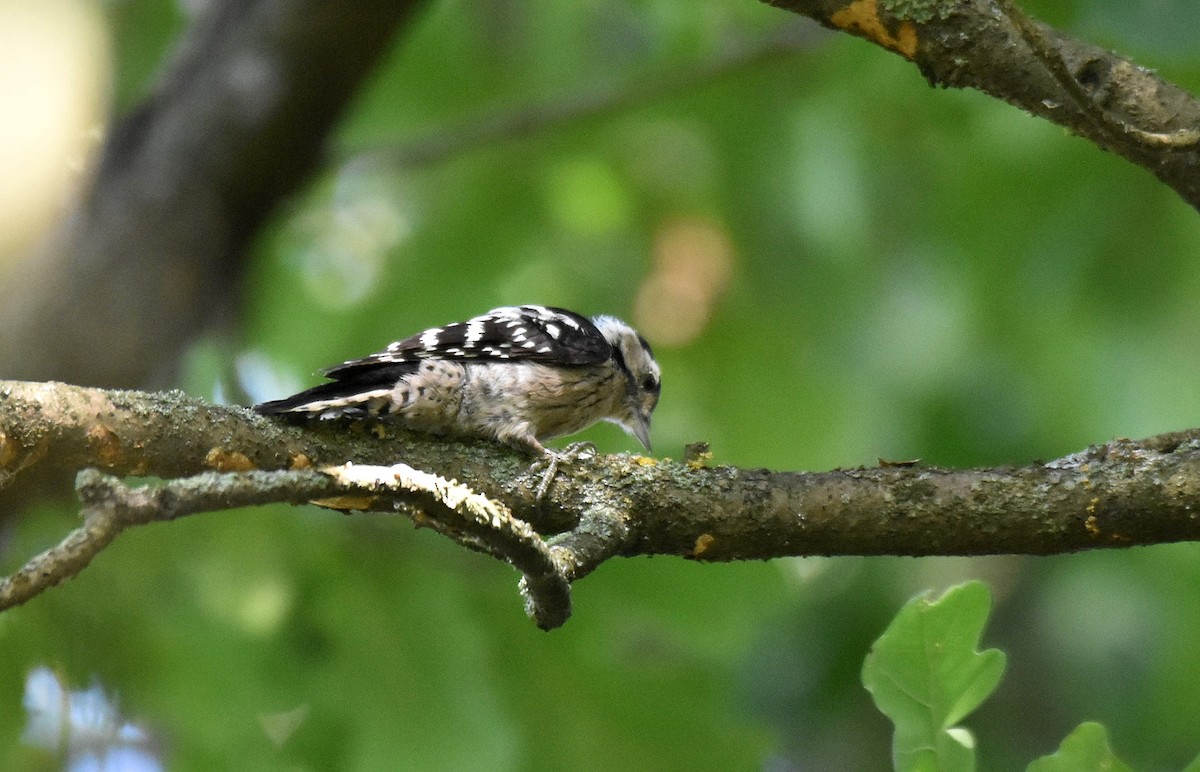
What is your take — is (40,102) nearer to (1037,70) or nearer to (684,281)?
(684,281)

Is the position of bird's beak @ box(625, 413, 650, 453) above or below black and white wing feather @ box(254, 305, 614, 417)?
below

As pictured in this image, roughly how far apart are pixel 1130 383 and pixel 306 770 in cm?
353

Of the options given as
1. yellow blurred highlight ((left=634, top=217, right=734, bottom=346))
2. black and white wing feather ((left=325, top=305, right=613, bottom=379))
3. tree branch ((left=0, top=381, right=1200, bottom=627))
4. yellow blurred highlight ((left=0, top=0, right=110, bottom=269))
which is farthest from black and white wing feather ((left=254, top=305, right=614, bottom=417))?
yellow blurred highlight ((left=0, top=0, right=110, bottom=269))

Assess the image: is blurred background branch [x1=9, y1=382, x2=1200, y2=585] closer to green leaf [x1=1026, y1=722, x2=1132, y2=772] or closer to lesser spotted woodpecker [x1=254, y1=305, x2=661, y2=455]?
lesser spotted woodpecker [x1=254, y1=305, x2=661, y2=455]

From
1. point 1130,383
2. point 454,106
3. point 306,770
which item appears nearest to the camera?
point 306,770

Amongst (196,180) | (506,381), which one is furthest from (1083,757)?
(196,180)

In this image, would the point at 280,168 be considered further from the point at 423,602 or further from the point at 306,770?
the point at 306,770

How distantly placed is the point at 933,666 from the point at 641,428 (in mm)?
4030

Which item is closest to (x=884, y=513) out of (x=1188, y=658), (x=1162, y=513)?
(x=1162, y=513)

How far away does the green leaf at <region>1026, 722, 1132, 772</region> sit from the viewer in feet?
7.29

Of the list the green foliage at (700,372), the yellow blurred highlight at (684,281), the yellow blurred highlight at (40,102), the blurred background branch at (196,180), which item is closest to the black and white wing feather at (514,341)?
the green foliage at (700,372)

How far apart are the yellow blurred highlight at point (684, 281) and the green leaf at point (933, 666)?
4.62 m

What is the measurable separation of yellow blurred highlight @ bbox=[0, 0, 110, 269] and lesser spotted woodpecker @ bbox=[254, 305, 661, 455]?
5.38 feet

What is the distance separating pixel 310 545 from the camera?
495 cm
